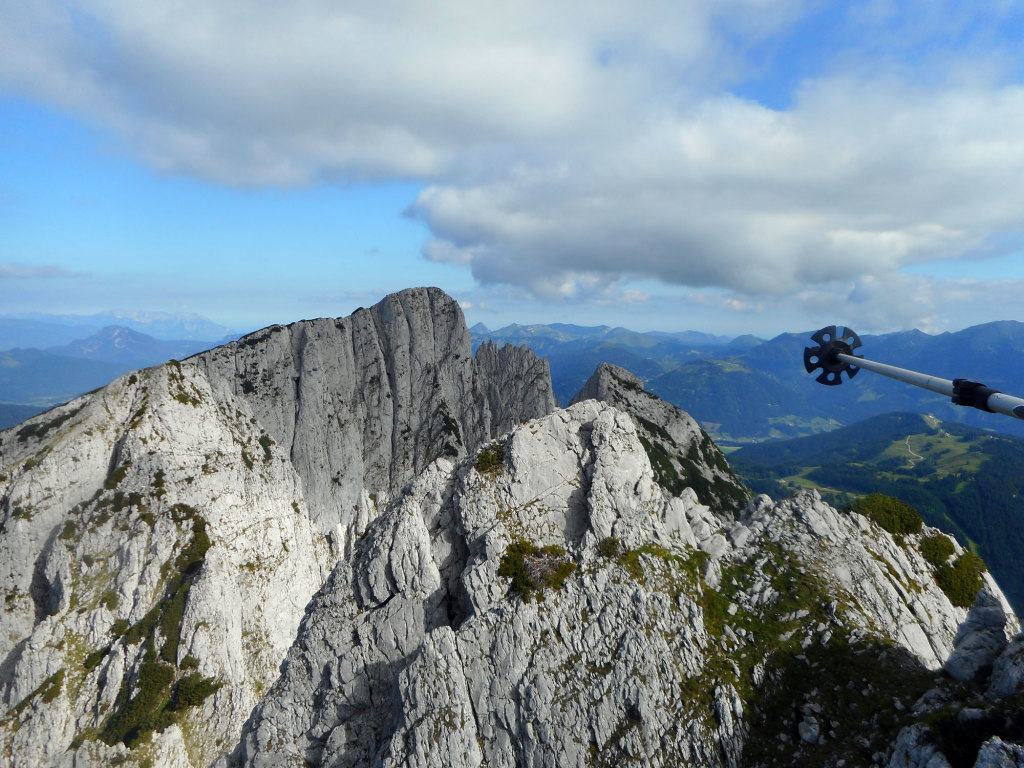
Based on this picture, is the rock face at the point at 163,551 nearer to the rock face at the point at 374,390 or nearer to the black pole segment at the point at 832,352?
Result: the rock face at the point at 374,390

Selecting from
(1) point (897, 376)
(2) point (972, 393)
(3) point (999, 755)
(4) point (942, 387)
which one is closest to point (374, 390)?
(1) point (897, 376)

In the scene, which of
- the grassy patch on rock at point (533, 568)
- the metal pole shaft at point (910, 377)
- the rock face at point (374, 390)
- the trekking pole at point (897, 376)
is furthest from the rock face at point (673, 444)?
the metal pole shaft at point (910, 377)

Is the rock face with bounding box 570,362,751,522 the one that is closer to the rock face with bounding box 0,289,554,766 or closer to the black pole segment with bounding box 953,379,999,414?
the rock face with bounding box 0,289,554,766

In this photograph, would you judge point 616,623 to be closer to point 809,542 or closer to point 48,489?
point 809,542

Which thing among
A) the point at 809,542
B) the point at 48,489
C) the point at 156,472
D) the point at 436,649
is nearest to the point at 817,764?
the point at 809,542

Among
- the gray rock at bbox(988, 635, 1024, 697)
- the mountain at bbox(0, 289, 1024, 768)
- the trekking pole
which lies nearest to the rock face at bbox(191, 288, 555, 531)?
the mountain at bbox(0, 289, 1024, 768)

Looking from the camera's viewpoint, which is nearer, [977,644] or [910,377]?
[910,377]

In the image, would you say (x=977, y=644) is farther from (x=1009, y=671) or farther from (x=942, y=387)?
(x=942, y=387)

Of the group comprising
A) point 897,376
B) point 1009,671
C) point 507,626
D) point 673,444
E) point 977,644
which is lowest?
point 673,444
